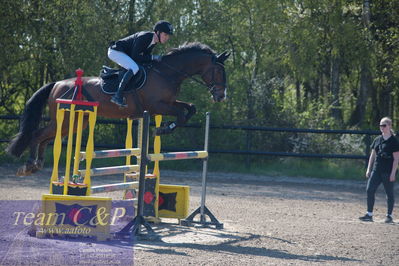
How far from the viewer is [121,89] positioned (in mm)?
7965

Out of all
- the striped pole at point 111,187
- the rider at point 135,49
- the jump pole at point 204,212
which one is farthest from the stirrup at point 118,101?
the striped pole at point 111,187

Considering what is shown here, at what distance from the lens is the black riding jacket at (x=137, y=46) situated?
7758 mm

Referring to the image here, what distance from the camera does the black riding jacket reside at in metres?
7.76

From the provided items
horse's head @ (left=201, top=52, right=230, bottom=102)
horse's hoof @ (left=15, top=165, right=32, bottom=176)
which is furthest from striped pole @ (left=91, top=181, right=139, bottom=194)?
horse's head @ (left=201, top=52, right=230, bottom=102)

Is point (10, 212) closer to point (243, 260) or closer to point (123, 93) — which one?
point (123, 93)

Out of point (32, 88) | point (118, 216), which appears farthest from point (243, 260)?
point (32, 88)

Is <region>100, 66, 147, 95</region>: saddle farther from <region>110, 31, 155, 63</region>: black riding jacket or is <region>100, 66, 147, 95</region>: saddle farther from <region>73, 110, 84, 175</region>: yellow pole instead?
<region>73, 110, 84, 175</region>: yellow pole

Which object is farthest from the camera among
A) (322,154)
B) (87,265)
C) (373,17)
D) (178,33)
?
(373,17)

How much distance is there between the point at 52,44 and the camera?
15.9 metres

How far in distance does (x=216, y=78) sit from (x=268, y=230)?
2191 millimetres

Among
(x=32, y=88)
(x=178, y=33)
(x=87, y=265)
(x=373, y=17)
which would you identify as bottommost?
(x=87, y=265)

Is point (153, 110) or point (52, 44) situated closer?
point (153, 110)

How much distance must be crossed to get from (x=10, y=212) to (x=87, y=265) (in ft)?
10.0

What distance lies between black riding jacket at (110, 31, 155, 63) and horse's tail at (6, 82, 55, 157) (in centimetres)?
124
